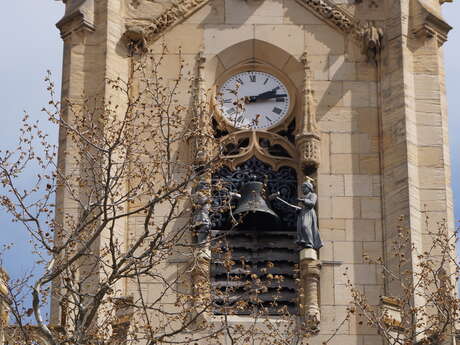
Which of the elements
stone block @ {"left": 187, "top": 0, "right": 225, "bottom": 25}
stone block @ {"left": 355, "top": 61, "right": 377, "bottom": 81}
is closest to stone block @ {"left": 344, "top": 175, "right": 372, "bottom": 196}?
stone block @ {"left": 355, "top": 61, "right": 377, "bottom": 81}

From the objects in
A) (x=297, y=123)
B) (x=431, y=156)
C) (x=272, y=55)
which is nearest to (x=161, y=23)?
(x=272, y=55)

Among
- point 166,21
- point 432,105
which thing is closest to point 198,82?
point 166,21

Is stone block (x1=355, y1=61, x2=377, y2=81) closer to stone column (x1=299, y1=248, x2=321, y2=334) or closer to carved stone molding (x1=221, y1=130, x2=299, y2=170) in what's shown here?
carved stone molding (x1=221, y1=130, x2=299, y2=170)

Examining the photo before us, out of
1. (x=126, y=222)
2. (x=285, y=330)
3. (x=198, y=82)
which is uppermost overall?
(x=198, y=82)

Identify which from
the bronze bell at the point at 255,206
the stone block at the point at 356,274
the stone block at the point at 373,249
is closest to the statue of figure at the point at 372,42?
the bronze bell at the point at 255,206

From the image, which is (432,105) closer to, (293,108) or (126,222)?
(293,108)

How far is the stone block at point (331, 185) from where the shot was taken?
157ft

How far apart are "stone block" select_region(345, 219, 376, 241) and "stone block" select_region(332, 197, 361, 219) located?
0.13 metres

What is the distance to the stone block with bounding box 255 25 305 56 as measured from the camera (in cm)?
4931

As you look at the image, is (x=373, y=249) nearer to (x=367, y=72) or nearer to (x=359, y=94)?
(x=359, y=94)

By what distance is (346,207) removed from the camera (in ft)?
156

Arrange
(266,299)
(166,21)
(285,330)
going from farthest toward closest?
(166,21)
(266,299)
(285,330)

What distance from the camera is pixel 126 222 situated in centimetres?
4712

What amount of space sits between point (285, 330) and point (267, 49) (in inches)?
316
